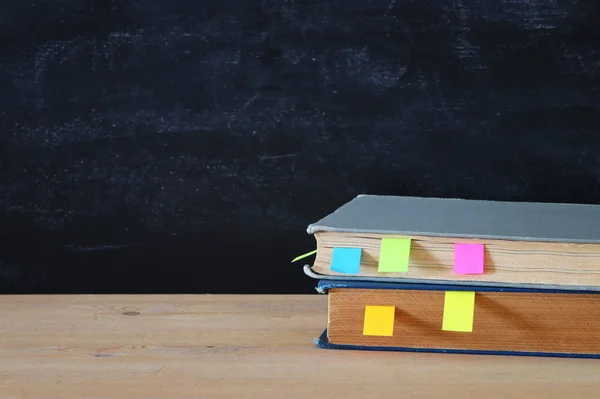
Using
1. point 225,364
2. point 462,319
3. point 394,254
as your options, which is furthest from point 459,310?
point 225,364

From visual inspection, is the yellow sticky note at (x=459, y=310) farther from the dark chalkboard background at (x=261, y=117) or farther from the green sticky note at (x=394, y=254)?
the dark chalkboard background at (x=261, y=117)

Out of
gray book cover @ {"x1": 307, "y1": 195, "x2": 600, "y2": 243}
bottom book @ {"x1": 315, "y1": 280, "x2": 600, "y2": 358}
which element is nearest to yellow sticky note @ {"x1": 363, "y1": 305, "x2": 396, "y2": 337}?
bottom book @ {"x1": 315, "y1": 280, "x2": 600, "y2": 358}

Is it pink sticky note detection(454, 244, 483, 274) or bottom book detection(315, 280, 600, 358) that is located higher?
pink sticky note detection(454, 244, 483, 274)

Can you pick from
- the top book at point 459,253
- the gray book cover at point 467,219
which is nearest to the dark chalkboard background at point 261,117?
the gray book cover at point 467,219

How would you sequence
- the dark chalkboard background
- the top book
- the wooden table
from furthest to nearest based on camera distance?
the dark chalkboard background → the top book → the wooden table

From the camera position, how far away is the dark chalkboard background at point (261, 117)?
4.67 ft

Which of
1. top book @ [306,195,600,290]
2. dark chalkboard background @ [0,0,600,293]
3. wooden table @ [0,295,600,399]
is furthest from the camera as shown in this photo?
dark chalkboard background @ [0,0,600,293]

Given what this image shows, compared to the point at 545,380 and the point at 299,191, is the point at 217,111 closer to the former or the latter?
the point at 299,191

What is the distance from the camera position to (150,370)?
0.98m

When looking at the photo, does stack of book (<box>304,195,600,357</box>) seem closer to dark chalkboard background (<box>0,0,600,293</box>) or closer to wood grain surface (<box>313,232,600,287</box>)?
wood grain surface (<box>313,232,600,287</box>)

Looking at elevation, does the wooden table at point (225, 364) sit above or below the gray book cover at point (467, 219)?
below

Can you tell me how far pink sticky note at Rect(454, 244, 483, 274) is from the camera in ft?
3.32

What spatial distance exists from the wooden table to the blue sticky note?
0.12 m

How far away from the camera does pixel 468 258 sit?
1.01 metres
